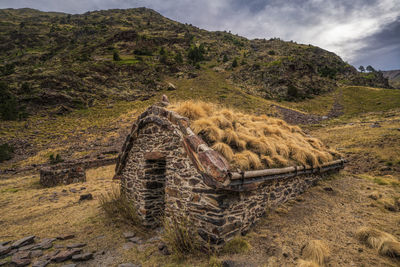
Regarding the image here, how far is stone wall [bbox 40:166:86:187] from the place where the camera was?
13474 millimetres

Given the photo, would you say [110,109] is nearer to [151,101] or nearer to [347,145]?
[151,101]

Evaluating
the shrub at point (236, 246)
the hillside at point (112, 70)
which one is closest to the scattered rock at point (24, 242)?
the shrub at point (236, 246)

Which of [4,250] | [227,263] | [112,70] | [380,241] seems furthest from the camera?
[112,70]

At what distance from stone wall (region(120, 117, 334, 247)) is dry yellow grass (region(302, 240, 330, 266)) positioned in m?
1.53

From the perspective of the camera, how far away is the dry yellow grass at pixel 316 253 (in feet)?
13.8

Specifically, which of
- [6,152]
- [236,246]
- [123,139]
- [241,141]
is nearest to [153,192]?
[236,246]

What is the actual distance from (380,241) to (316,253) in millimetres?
1883

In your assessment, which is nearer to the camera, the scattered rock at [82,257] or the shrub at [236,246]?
the shrub at [236,246]

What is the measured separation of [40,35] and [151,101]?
8923 centimetres

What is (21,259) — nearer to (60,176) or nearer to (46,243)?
(46,243)

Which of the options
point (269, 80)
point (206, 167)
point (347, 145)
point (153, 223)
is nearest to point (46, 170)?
point (153, 223)

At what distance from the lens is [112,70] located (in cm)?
5109

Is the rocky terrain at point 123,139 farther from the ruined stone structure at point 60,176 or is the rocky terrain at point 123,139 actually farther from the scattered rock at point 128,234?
the ruined stone structure at point 60,176

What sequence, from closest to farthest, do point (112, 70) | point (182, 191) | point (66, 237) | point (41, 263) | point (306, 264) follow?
point (306, 264) < point (41, 263) < point (182, 191) < point (66, 237) < point (112, 70)
